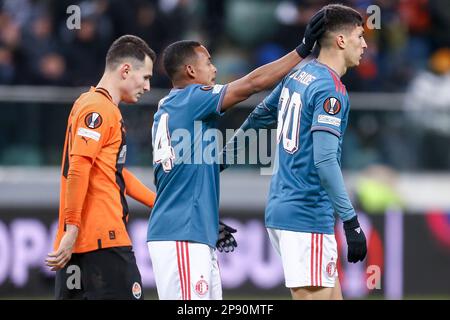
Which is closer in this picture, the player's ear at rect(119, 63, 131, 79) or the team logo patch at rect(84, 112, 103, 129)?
the team logo patch at rect(84, 112, 103, 129)

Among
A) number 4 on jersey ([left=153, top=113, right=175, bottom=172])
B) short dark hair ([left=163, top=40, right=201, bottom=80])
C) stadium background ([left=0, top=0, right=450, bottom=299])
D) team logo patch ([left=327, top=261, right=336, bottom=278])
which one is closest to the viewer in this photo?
team logo patch ([left=327, top=261, right=336, bottom=278])

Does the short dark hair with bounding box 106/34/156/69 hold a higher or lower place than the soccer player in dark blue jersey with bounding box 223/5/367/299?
higher

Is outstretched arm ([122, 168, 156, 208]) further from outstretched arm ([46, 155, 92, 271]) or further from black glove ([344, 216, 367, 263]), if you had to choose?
black glove ([344, 216, 367, 263])

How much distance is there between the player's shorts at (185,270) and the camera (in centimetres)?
670

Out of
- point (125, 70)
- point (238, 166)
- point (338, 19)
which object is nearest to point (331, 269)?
point (338, 19)

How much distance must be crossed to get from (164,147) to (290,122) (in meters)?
0.87

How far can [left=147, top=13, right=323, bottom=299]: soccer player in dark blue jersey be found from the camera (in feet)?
22.0

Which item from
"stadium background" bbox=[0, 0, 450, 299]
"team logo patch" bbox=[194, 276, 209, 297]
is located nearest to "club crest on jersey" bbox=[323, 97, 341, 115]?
"team logo patch" bbox=[194, 276, 209, 297]

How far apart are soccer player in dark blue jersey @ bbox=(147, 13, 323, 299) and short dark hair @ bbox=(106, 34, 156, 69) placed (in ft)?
0.90

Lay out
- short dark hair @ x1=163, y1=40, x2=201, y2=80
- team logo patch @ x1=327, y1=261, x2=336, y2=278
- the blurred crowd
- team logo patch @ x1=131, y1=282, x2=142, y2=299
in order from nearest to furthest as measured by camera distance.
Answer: team logo patch @ x1=327, y1=261, x2=336, y2=278 < team logo patch @ x1=131, y1=282, x2=142, y2=299 < short dark hair @ x1=163, y1=40, x2=201, y2=80 < the blurred crowd

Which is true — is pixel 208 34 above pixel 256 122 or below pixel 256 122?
above

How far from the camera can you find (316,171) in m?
6.65

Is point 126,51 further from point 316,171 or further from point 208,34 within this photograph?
Result: point 208,34

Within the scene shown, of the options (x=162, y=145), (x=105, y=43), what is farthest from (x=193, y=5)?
(x=162, y=145)
